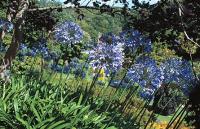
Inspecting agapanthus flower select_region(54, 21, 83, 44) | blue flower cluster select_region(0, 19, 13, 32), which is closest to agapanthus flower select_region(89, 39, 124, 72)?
agapanthus flower select_region(54, 21, 83, 44)

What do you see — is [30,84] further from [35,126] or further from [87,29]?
[87,29]

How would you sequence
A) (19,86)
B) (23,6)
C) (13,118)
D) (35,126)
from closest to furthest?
(35,126)
(13,118)
(19,86)
(23,6)

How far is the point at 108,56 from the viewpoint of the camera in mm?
7547

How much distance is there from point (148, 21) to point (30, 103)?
250 cm

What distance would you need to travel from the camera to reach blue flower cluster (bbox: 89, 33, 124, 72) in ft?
24.6

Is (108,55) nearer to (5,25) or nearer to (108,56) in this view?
(108,56)

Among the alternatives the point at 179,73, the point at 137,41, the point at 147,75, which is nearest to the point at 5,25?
the point at 137,41

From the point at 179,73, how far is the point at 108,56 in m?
1.23

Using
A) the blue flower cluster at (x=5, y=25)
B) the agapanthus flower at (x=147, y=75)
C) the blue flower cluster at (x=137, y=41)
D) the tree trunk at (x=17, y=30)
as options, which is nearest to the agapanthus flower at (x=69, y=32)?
the tree trunk at (x=17, y=30)

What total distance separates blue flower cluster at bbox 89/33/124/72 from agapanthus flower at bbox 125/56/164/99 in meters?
0.40

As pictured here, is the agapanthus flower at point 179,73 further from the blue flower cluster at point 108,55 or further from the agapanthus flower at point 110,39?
the agapanthus flower at point 110,39

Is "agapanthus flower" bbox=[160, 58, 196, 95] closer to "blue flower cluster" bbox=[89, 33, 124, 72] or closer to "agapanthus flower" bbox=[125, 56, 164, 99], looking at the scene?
"agapanthus flower" bbox=[125, 56, 164, 99]

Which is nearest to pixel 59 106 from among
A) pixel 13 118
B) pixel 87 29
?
pixel 13 118

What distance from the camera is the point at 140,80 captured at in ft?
23.9
